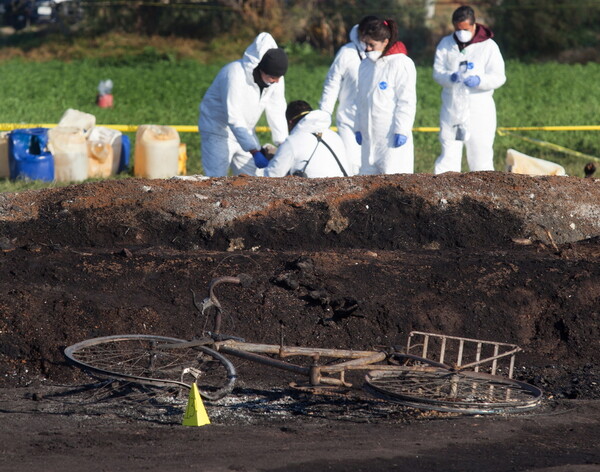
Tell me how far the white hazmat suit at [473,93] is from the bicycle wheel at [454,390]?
19.2 ft

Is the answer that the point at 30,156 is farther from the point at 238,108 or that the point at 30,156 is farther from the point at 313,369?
the point at 313,369

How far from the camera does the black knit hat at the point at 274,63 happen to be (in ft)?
32.2

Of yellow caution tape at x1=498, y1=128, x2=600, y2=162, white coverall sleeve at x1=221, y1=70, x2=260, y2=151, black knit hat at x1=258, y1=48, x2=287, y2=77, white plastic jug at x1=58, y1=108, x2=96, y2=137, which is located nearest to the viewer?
black knit hat at x1=258, y1=48, x2=287, y2=77

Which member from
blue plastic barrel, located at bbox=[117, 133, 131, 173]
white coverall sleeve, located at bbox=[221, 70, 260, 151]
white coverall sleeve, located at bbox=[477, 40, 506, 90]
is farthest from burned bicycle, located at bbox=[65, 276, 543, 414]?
blue plastic barrel, located at bbox=[117, 133, 131, 173]

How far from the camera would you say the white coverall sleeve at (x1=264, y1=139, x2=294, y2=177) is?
9383mm

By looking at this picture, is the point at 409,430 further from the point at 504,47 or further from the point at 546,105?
the point at 504,47

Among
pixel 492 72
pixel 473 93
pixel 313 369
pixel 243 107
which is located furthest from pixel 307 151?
pixel 313 369

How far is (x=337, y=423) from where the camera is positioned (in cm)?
560

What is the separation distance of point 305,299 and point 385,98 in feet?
14.1

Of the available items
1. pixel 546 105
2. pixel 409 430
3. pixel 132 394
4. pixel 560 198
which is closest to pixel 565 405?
pixel 409 430

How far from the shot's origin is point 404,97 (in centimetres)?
1055

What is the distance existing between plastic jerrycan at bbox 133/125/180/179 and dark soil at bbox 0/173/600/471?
4.20m

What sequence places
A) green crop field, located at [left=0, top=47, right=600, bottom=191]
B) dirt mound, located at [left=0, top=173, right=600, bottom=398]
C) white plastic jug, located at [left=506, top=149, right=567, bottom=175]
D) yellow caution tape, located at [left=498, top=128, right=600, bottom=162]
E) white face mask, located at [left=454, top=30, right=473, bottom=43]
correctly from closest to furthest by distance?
dirt mound, located at [left=0, top=173, right=600, bottom=398] → white face mask, located at [left=454, top=30, right=473, bottom=43] → white plastic jug, located at [left=506, top=149, right=567, bottom=175] → yellow caution tape, located at [left=498, top=128, right=600, bottom=162] → green crop field, located at [left=0, top=47, right=600, bottom=191]

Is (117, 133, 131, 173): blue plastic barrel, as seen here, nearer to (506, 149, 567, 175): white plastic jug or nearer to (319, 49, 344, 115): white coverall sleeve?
(319, 49, 344, 115): white coverall sleeve
